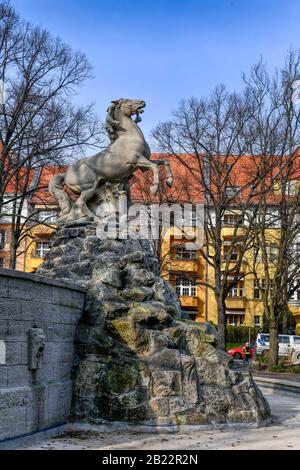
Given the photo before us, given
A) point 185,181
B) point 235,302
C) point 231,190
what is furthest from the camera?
point 235,302

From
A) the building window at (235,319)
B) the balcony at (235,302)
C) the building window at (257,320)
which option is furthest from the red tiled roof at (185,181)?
the building window at (257,320)

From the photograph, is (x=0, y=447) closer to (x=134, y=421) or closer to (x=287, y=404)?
(x=134, y=421)

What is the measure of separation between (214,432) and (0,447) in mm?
3875

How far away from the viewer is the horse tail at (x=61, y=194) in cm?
1471

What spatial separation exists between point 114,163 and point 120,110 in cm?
129

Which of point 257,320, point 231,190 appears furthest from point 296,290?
point 257,320

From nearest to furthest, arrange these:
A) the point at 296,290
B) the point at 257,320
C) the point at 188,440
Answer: the point at 188,440 < the point at 296,290 < the point at 257,320

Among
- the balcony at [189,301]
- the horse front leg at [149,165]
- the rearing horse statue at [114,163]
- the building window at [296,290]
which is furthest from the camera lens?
the balcony at [189,301]

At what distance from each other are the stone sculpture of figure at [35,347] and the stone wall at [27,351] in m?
0.06

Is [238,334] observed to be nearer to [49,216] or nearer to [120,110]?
[49,216]

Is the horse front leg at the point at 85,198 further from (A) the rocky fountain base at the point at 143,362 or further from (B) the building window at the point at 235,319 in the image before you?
(B) the building window at the point at 235,319

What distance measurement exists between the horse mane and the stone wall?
4411 millimetres

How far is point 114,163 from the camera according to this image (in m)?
14.5

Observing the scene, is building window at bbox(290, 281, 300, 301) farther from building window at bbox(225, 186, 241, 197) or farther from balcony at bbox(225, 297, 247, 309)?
building window at bbox(225, 186, 241, 197)
